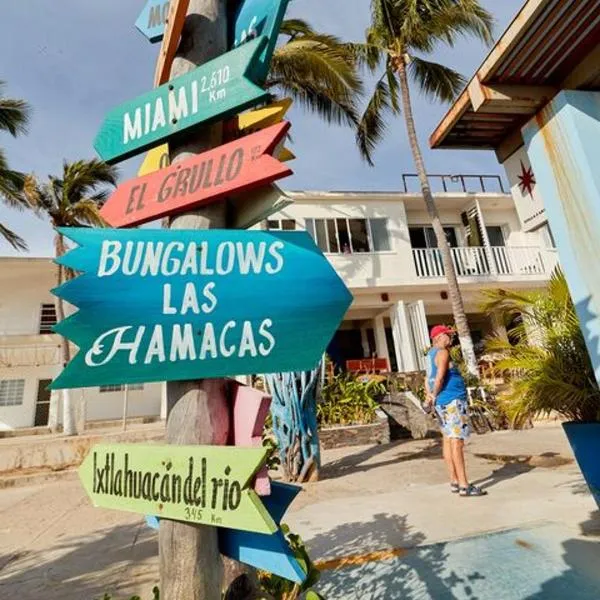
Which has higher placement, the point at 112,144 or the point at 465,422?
the point at 112,144

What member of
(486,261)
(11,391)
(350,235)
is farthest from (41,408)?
(486,261)

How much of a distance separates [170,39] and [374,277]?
12.2 m

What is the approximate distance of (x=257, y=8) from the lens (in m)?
1.38

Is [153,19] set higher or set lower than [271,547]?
higher

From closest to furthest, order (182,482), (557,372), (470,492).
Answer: (182,482), (557,372), (470,492)

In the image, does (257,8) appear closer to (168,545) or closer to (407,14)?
(168,545)

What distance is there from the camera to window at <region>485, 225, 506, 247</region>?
15.6 m

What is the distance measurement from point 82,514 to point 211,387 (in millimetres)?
4893

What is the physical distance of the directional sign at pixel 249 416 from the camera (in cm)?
104

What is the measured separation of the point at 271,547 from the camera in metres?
0.97

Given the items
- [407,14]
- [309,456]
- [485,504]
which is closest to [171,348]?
[485,504]

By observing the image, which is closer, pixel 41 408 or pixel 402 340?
pixel 402 340

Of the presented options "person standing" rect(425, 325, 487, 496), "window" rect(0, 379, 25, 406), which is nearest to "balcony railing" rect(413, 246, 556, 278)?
"person standing" rect(425, 325, 487, 496)

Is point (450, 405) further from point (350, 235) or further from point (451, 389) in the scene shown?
point (350, 235)
